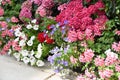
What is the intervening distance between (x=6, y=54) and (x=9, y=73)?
572mm

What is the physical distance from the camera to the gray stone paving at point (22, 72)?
358cm

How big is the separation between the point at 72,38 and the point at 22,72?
2.50 feet

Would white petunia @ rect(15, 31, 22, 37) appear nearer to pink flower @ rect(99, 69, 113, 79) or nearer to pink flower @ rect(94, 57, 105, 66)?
pink flower @ rect(94, 57, 105, 66)

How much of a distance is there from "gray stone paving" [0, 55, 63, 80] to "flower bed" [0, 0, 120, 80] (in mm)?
77

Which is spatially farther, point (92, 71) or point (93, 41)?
point (93, 41)

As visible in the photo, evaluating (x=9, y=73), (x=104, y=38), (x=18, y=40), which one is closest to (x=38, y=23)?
(x=18, y=40)

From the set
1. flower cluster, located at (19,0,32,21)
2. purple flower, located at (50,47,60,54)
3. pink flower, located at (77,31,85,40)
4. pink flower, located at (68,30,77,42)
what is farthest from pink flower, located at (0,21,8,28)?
pink flower, located at (77,31,85,40)

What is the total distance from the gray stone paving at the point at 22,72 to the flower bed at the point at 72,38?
0.08 meters

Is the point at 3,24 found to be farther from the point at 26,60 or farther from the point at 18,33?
the point at 26,60

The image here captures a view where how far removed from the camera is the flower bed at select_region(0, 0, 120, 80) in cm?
325

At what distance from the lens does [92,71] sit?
3.22m

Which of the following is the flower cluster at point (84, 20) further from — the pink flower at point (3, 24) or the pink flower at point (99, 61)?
the pink flower at point (3, 24)

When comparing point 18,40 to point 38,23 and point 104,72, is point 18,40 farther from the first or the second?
point 104,72

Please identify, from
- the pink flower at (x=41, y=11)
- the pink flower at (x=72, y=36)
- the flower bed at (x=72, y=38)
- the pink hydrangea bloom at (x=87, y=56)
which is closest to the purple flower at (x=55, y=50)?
the flower bed at (x=72, y=38)
